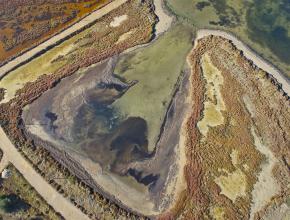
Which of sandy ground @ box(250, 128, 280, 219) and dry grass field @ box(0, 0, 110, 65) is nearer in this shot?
sandy ground @ box(250, 128, 280, 219)

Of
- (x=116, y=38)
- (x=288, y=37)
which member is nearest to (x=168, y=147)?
(x=116, y=38)

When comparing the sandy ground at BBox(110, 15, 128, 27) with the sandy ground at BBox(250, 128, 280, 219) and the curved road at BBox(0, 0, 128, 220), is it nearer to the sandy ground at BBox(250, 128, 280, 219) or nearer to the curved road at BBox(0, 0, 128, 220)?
the curved road at BBox(0, 0, 128, 220)

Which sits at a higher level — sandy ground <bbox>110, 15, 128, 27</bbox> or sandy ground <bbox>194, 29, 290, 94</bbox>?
sandy ground <bbox>194, 29, 290, 94</bbox>

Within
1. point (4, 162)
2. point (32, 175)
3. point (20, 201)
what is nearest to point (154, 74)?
point (32, 175)

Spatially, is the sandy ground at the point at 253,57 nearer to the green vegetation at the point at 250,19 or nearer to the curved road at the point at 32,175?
the green vegetation at the point at 250,19

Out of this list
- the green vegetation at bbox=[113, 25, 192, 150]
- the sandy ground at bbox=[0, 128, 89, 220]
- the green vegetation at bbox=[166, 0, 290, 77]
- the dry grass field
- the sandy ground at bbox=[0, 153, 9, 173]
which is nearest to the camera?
the sandy ground at bbox=[0, 128, 89, 220]

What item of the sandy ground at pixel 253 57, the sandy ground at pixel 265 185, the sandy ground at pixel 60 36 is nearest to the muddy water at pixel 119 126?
the sandy ground at pixel 253 57

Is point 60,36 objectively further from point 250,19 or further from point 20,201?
point 250,19

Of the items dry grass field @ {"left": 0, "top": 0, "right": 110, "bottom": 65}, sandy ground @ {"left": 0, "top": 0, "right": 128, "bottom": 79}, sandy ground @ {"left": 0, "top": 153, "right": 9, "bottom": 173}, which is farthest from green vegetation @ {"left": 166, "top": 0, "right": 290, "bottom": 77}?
sandy ground @ {"left": 0, "top": 153, "right": 9, "bottom": 173}
